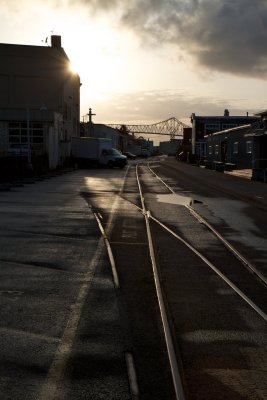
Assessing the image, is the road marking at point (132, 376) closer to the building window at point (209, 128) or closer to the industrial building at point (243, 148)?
the industrial building at point (243, 148)

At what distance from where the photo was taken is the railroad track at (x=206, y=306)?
4508 millimetres

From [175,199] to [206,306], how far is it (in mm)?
15799

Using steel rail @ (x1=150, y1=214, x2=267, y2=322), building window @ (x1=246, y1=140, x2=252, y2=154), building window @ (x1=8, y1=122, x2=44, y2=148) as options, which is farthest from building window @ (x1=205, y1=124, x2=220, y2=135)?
steel rail @ (x1=150, y1=214, x2=267, y2=322)

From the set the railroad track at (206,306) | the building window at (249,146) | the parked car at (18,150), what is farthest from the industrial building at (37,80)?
the railroad track at (206,306)

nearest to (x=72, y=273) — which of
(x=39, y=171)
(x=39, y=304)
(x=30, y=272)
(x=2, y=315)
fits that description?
(x=30, y=272)

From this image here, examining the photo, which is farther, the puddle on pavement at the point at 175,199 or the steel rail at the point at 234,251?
the puddle on pavement at the point at 175,199

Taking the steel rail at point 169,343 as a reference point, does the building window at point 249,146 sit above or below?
above

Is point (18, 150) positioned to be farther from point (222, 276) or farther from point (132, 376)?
point (132, 376)

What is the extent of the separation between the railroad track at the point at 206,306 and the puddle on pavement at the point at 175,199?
8.10 m

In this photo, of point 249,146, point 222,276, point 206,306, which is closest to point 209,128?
point 249,146

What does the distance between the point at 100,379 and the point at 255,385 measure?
1.22 metres

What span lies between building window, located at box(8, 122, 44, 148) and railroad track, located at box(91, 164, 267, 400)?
3248 centimetres

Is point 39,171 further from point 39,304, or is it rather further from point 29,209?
point 39,304

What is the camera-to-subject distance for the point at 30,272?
844cm
